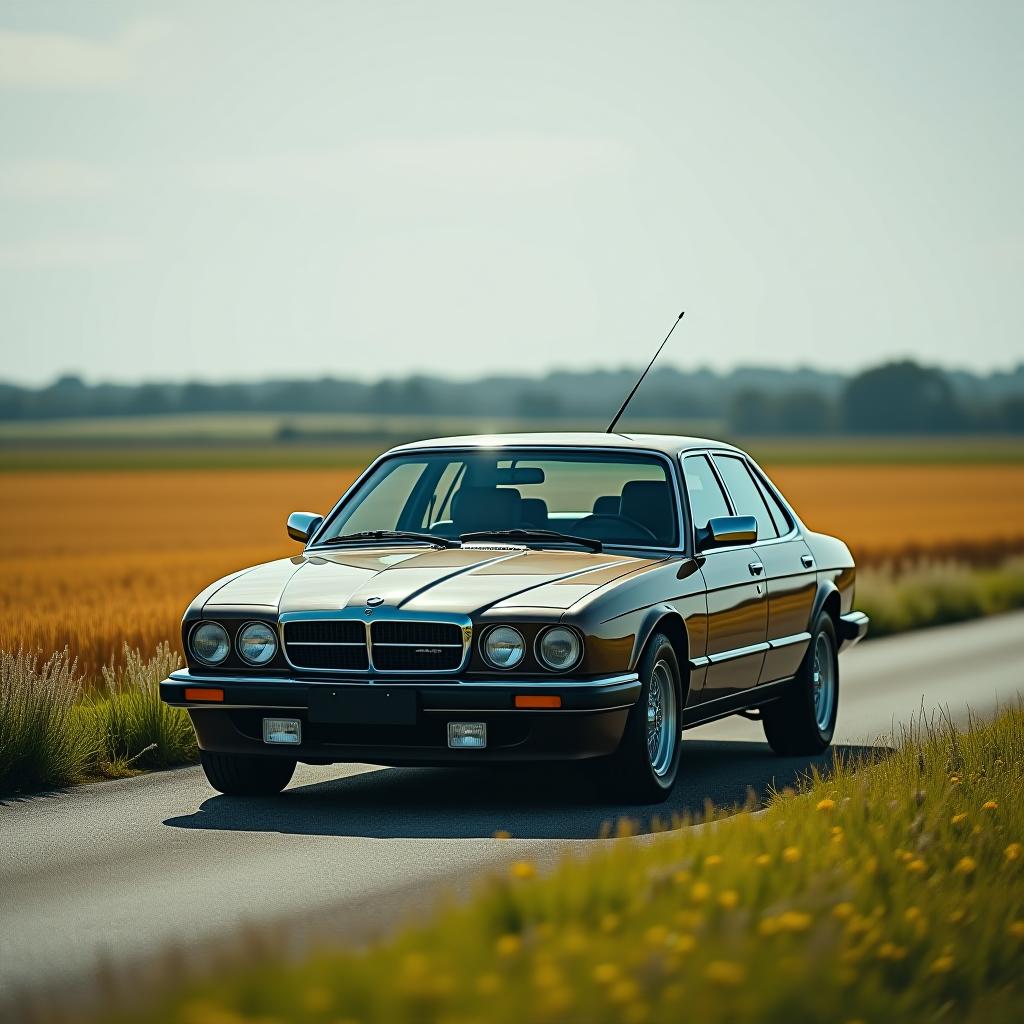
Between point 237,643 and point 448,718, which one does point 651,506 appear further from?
point 237,643

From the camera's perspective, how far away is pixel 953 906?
249 inches

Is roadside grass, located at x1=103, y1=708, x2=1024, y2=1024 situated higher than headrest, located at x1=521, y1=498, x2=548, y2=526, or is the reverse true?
headrest, located at x1=521, y1=498, x2=548, y2=526

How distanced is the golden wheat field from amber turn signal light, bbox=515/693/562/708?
215 inches

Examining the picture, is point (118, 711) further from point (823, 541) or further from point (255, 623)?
point (823, 541)

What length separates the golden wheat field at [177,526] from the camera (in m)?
16.8

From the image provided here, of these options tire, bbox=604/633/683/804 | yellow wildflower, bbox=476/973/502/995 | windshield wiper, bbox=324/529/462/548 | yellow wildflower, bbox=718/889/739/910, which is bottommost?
tire, bbox=604/633/683/804

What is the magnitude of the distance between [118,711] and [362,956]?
7651 millimetres

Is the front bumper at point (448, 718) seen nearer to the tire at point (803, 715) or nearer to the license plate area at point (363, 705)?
the license plate area at point (363, 705)

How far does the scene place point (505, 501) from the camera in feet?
37.2

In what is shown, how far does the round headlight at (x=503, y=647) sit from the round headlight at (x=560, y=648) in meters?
0.10

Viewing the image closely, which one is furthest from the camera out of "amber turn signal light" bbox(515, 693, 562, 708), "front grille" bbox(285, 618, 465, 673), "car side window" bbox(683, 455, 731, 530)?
"car side window" bbox(683, 455, 731, 530)

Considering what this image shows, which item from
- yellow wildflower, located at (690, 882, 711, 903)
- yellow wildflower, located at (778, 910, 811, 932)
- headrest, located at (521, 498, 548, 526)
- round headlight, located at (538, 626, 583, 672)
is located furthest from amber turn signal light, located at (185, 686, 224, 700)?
yellow wildflower, located at (778, 910, 811, 932)

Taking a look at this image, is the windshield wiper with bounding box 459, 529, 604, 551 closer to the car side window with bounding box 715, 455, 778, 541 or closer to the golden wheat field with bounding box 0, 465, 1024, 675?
the car side window with bounding box 715, 455, 778, 541

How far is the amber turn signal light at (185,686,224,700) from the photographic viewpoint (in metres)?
9.98
